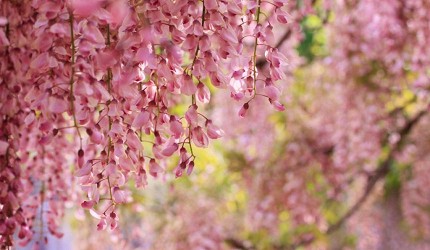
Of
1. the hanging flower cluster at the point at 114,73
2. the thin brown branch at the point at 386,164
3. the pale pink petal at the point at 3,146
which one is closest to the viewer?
the hanging flower cluster at the point at 114,73

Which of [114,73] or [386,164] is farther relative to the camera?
[386,164]

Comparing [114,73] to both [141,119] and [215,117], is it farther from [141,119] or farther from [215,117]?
[215,117]

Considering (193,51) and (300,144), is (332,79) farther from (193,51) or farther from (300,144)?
(193,51)

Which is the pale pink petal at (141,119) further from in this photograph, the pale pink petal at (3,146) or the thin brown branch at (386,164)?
the thin brown branch at (386,164)

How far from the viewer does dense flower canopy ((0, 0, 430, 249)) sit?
134 cm

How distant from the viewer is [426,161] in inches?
251

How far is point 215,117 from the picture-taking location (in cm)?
628

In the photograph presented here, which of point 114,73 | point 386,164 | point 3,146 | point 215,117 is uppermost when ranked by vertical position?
point 114,73

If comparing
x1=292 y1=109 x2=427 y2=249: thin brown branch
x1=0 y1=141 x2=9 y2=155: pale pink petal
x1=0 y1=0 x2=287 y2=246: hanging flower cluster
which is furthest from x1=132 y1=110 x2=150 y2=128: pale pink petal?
x1=292 y1=109 x2=427 y2=249: thin brown branch

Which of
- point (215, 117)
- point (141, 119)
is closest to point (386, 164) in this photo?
point (215, 117)

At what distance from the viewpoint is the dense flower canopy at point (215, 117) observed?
1338 mm

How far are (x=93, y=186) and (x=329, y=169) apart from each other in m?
4.70

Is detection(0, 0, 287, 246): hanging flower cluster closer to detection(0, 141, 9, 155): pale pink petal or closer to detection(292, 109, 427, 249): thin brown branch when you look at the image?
detection(0, 141, 9, 155): pale pink petal

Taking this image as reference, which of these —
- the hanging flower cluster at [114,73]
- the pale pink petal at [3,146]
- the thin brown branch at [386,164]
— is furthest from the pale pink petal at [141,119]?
the thin brown branch at [386,164]
